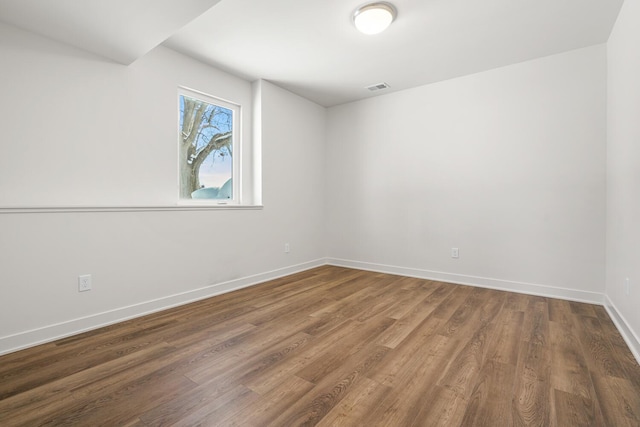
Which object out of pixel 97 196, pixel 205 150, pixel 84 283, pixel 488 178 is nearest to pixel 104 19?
pixel 97 196

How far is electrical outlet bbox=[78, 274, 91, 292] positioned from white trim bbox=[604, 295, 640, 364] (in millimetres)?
A: 3709

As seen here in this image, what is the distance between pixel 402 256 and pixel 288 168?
1.97m

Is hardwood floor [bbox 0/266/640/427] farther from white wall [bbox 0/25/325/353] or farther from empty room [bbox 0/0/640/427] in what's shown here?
white wall [bbox 0/25/325/353]

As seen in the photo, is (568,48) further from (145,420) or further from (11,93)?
(11,93)

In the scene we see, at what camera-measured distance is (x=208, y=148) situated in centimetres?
333

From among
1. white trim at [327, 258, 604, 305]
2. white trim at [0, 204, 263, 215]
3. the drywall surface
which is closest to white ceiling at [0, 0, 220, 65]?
the drywall surface

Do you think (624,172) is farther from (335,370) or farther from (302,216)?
(302,216)

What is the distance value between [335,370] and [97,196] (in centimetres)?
228

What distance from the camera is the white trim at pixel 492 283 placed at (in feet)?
9.37

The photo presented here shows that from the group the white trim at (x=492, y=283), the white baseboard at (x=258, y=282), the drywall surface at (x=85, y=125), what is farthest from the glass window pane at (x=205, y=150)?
the white trim at (x=492, y=283)

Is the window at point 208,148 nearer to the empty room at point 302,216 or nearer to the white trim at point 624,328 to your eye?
the empty room at point 302,216

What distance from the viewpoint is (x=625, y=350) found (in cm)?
188

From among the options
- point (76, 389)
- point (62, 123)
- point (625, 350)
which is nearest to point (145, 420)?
point (76, 389)

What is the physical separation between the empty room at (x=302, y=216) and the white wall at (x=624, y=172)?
0.10ft
